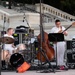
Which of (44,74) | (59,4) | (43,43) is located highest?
(59,4)

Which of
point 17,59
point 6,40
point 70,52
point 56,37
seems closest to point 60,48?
A: point 70,52

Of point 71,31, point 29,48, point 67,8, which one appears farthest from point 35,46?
point 67,8

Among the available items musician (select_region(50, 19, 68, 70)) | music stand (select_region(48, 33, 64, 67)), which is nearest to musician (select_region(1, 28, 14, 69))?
music stand (select_region(48, 33, 64, 67))

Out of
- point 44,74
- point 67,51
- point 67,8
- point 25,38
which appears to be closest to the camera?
point 44,74

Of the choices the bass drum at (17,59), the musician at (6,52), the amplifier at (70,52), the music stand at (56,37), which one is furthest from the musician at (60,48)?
the musician at (6,52)

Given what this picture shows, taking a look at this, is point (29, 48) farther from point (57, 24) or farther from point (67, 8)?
point (67, 8)

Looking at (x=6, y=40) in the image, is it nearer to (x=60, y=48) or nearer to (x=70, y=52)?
(x=60, y=48)

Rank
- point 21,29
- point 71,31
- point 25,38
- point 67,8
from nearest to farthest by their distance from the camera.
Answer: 1. point 25,38
2. point 21,29
3. point 71,31
4. point 67,8

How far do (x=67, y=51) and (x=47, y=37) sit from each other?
0.88 m

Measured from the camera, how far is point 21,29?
14.6 m

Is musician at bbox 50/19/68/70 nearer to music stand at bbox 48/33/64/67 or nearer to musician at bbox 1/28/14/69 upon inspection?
music stand at bbox 48/33/64/67

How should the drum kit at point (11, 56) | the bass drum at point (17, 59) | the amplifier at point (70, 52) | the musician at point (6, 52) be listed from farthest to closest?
1. the amplifier at point (70, 52)
2. the musician at point (6, 52)
3. the bass drum at point (17, 59)
4. the drum kit at point (11, 56)

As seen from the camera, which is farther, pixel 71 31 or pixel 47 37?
pixel 71 31

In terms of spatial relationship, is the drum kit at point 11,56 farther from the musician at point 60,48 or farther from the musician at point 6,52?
the musician at point 60,48
